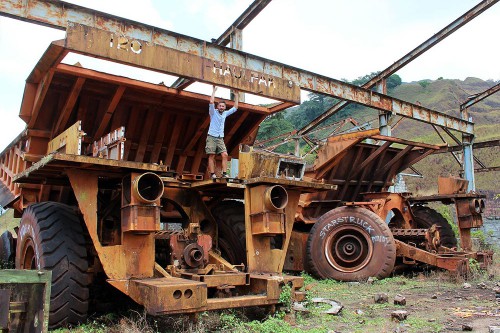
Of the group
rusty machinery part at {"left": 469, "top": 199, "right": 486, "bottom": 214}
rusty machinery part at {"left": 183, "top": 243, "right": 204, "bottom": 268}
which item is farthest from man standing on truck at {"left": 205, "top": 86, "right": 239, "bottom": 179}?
rusty machinery part at {"left": 469, "top": 199, "right": 486, "bottom": 214}

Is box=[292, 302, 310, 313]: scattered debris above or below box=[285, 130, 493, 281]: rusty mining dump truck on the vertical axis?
below

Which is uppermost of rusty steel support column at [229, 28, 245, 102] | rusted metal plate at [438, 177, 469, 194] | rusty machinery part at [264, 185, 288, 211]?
rusty steel support column at [229, 28, 245, 102]

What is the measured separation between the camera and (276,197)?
538cm

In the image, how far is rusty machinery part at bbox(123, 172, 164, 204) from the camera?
452 centimetres

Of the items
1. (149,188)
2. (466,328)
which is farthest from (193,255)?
(466,328)

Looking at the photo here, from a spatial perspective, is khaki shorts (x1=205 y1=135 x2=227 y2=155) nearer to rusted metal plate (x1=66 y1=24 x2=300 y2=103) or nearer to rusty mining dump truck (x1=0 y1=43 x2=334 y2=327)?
rusty mining dump truck (x1=0 y1=43 x2=334 y2=327)

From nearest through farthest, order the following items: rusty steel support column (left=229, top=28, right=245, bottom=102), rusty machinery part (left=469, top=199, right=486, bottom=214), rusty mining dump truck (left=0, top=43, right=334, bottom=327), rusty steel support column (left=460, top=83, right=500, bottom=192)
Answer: rusty mining dump truck (left=0, top=43, right=334, bottom=327) < rusty machinery part (left=469, top=199, right=486, bottom=214) < rusty steel support column (left=229, top=28, right=245, bottom=102) < rusty steel support column (left=460, top=83, right=500, bottom=192)

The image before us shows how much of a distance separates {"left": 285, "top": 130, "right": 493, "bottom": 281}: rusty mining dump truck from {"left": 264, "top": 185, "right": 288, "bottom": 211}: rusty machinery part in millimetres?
2838

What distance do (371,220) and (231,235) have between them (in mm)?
2711

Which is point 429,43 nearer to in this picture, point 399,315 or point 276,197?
point 276,197

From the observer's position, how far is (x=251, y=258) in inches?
209

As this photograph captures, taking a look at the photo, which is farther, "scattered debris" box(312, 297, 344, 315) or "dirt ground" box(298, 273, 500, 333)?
"scattered debris" box(312, 297, 344, 315)

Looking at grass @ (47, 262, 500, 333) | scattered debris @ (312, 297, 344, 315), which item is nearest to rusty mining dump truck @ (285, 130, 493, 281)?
grass @ (47, 262, 500, 333)

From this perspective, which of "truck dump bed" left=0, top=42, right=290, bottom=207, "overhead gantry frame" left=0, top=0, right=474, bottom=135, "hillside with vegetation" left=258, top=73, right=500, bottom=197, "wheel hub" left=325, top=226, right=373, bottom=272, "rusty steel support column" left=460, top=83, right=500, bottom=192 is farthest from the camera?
"hillside with vegetation" left=258, top=73, right=500, bottom=197
